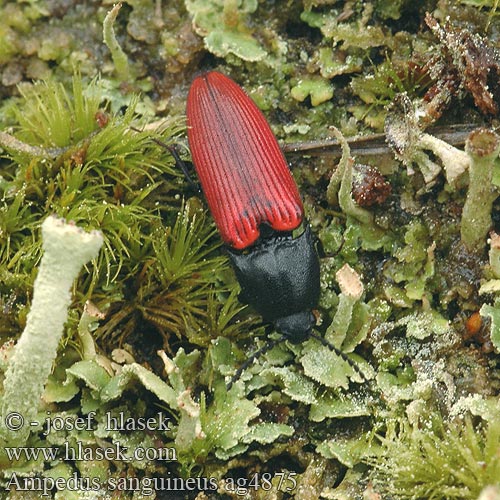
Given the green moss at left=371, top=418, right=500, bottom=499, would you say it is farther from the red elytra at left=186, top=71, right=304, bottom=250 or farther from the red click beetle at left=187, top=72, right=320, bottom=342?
the red elytra at left=186, top=71, right=304, bottom=250

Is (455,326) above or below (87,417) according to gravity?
above

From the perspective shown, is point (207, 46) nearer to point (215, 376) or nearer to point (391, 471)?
point (215, 376)

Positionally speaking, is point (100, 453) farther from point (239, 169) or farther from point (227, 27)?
point (227, 27)

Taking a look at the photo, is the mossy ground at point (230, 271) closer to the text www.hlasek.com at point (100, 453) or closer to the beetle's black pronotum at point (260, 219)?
the text www.hlasek.com at point (100, 453)

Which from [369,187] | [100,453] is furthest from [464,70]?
[100,453]

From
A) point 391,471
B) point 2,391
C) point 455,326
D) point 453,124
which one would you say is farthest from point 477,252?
point 2,391

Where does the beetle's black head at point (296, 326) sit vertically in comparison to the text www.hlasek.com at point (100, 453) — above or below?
above

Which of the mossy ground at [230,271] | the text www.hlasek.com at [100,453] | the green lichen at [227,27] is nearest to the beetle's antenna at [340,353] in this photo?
the mossy ground at [230,271]
